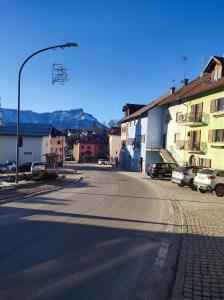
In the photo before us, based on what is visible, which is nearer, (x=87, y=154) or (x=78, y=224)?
(x=78, y=224)

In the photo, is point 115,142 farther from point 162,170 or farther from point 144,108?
point 162,170

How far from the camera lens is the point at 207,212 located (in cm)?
1455

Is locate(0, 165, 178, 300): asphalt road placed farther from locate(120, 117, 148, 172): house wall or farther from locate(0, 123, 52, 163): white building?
locate(0, 123, 52, 163): white building

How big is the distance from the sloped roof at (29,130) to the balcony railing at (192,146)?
94.8 feet

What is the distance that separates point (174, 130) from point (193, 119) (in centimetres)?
882

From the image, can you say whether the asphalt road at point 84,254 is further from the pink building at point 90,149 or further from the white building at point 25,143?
the pink building at point 90,149

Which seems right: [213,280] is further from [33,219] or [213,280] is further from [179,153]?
[179,153]

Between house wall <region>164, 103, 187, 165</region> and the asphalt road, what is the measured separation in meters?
32.8

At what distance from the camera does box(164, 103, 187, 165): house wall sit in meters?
45.2

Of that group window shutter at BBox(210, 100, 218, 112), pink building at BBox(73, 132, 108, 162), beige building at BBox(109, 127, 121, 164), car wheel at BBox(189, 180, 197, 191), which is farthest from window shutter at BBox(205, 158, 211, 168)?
pink building at BBox(73, 132, 108, 162)

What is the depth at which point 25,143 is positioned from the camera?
6531 centimetres

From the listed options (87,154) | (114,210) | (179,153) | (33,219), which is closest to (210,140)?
(179,153)

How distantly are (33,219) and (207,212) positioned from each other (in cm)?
671

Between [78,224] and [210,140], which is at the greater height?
[210,140]
